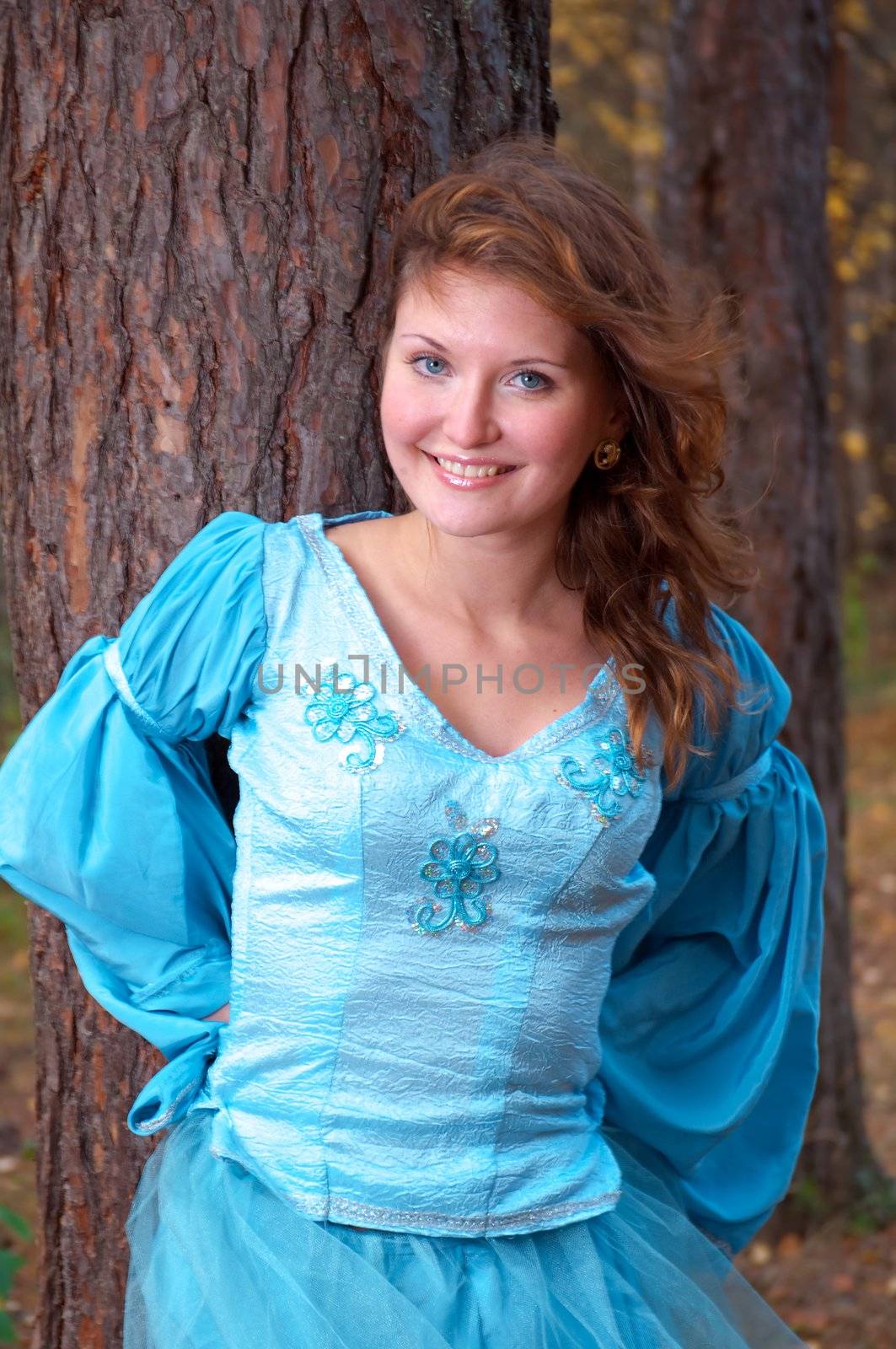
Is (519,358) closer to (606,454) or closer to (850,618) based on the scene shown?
(606,454)

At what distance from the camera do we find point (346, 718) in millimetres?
1791

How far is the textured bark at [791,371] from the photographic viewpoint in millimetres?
3875

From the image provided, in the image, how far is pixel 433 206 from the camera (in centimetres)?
186

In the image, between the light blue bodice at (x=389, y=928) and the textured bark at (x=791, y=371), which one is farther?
the textured bark at (x=791, y=371)

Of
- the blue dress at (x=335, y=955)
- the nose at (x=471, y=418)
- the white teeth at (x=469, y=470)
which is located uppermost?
the nose at (x=471, y=418)

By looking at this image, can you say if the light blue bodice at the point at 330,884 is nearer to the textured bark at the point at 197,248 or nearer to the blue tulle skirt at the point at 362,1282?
the blue tulle skirt at the point at 362,1282

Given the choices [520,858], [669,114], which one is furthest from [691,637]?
[669,114]

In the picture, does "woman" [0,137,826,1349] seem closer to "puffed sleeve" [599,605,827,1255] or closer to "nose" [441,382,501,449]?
"nose" [441,382,501,449]

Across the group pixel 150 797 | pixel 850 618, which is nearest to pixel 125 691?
pixel 150 797

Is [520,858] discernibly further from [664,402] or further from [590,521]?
[664,402]

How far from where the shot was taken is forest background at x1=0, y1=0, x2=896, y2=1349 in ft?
12.2

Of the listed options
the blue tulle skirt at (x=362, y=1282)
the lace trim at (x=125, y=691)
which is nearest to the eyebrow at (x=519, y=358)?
the lace trim at (x=125, y=691)

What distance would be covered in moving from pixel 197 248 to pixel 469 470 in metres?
0.59

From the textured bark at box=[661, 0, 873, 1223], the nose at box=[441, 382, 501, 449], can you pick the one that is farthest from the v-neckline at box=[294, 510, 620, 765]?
the textured bark at box=[661, 0, 873, 1223]
